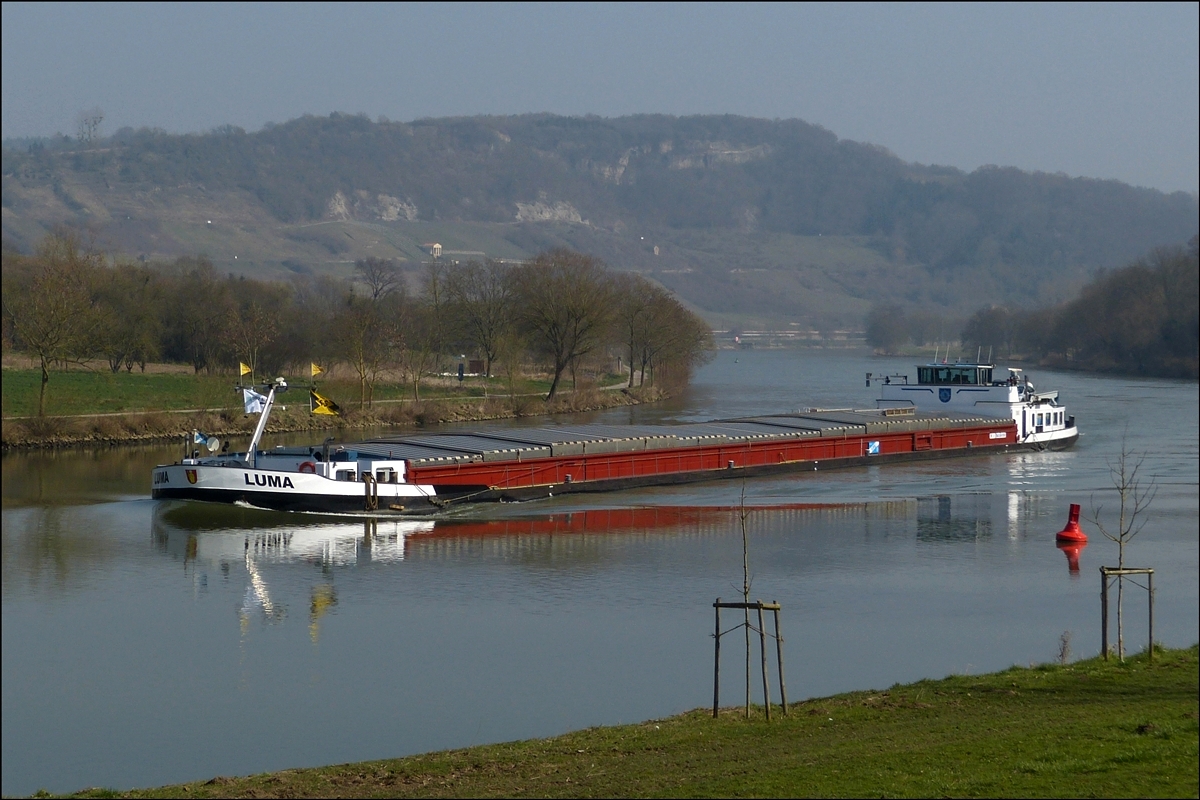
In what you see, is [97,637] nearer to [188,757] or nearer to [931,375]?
[188,757]

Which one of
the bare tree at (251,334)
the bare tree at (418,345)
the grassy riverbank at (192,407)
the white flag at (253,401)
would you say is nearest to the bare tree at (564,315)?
the grassy riverbank at (192,407)

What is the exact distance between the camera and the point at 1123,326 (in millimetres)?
35938

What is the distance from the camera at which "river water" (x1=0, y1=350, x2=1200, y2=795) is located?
1567cm

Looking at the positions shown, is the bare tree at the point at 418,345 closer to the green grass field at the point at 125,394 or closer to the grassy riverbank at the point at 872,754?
the green grass field at the point at 125,394

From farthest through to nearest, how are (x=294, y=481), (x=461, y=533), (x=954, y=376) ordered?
(x=954, y=376) < (x=294, y=481) < (x=461, y=533)

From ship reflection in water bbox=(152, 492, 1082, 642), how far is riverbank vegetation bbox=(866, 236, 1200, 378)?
16.4 feet

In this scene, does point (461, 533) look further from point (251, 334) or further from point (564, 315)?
point (564, 315)

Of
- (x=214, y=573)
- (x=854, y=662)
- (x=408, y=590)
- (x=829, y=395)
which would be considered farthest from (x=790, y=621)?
(x=829, y=395)

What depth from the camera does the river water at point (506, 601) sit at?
15.7 meters

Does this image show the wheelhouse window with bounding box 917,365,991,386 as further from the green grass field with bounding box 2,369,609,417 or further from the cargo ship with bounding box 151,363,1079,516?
the green grass field with bounding box 2,369,609,417

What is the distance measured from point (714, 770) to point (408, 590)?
13153mm

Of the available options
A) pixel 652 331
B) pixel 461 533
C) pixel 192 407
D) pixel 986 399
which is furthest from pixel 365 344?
pixel 461 533

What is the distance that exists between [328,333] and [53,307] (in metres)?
45.2

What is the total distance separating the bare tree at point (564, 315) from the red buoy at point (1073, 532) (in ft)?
139
